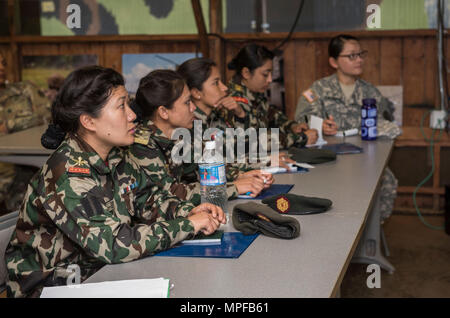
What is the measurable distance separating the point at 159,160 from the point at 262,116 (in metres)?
1.88

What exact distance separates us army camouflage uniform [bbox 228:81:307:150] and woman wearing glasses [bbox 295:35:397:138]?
20 cm

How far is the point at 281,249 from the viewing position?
1830 mm

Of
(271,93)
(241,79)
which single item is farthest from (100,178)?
(271,93)

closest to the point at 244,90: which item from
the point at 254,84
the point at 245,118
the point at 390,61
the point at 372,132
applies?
the point at 254,84

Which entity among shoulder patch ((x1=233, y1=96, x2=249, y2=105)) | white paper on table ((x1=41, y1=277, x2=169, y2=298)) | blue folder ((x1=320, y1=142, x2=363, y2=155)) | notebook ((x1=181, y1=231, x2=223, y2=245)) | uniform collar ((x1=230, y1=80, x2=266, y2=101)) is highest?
uniform collar ((x1=230, y1=80, x2=266, y2=101))

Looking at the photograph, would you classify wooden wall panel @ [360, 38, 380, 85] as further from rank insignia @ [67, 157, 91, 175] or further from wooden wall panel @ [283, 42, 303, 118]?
rank insignia @ [67, 157, 91, 175]

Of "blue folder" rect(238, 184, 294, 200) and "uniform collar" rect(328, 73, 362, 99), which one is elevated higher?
"uniform collar" rect(328, 73, 362, 99)

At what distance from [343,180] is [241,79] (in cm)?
157

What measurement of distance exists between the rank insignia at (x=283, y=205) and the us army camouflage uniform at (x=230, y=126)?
588 mm

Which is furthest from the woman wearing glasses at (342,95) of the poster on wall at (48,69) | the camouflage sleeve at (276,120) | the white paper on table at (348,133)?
the poster on wall at (48,69)

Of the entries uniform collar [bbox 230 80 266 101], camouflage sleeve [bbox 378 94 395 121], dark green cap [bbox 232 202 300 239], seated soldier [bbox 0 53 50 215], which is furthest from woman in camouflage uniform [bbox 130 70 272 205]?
camouflage sleeve [bbox 378 94 395 121]

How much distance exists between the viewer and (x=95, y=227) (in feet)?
5.66

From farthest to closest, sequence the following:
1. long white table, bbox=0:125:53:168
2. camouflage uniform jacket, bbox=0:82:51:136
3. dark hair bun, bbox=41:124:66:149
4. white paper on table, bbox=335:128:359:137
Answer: camouflage uniform jacket, bbox=0:82:51:136, white paper on table, bbox=335:128:359:137, long white table, bbox=0:125:53:168, dark hair bun, bbox=41:124:66:149

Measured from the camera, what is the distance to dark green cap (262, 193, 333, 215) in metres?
2.22
